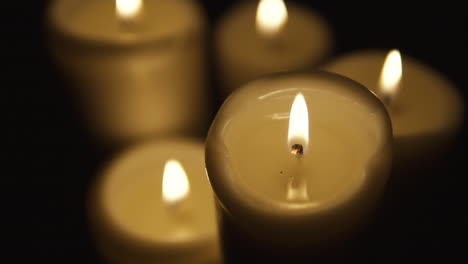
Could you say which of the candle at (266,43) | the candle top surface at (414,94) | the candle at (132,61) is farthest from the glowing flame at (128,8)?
the candle top surface at (414,94)

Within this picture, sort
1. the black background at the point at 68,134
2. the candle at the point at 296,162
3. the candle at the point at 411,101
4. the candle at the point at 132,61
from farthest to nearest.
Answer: the black background at the point at 68,134
the candle at the point at 132,61
the candle at the point at 411,101
the candle at the point at 296,162

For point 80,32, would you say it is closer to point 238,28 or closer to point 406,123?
point 238,28

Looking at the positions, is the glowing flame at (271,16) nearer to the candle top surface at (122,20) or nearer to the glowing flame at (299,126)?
the candle top surface at (122,20)

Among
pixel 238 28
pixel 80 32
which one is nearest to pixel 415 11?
pixel 238 28

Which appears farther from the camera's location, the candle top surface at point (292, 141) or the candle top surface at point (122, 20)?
the candle top surface at point (122, 20)

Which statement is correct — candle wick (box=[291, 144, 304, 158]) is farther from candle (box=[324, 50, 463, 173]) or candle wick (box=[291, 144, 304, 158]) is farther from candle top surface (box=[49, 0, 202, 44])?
candle top surface (box=[49, 0, 202, 44])

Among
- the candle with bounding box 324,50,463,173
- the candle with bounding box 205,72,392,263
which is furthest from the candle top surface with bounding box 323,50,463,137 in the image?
the candle with bounding box 205,72,392,263

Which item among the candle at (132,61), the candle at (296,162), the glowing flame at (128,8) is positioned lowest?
the candle at (296,162)
